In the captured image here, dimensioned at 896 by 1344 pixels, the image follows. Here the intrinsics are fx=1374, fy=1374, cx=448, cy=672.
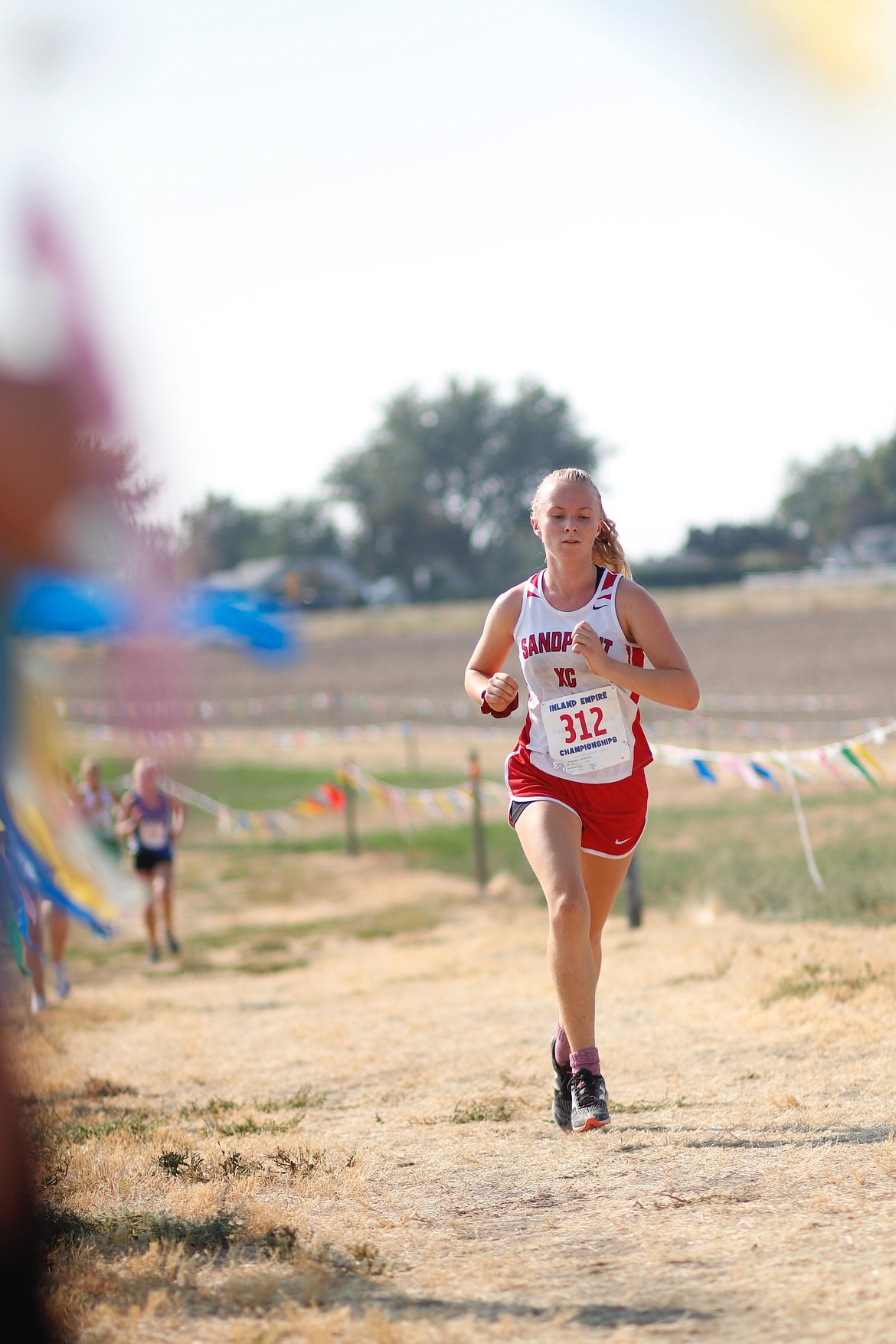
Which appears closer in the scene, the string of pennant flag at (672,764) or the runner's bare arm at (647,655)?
the runner's bare arm at (647,655)

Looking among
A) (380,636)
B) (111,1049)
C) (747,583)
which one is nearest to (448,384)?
(747,583)

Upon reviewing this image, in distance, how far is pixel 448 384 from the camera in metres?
90.9

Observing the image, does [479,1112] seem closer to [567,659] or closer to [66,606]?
[567,659]

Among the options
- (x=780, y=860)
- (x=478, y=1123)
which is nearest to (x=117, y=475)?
(x=478, y=1123)

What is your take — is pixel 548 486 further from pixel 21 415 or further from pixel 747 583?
pixel 747 583

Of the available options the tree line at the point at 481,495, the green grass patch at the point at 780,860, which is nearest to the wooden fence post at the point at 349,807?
the green grass patch at the point at 780,860

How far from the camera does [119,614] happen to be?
235 centimetres

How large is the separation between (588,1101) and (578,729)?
43.2 inches

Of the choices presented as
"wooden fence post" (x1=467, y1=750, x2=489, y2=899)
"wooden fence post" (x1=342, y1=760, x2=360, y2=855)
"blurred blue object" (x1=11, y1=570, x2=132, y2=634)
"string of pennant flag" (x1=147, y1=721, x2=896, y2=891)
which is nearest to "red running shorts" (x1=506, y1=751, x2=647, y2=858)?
"string of pennant flag" (x1=147, y1=721, x2=896, y2=891)

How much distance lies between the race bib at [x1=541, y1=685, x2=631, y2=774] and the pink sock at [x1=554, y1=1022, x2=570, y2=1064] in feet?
2.68

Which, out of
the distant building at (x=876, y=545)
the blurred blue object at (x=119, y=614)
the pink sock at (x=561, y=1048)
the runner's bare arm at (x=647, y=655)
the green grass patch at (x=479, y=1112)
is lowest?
the green grass patch at (x=479, y=1112)

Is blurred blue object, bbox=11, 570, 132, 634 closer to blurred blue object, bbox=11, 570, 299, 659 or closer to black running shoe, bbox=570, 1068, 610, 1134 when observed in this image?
blurred blue object, bbox=11, 570, 299, 659

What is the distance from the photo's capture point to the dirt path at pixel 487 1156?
8.79ft

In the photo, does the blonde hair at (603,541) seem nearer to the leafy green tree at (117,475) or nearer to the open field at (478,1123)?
the open field at (478,1123)
